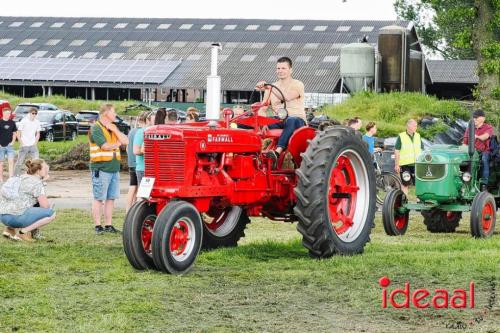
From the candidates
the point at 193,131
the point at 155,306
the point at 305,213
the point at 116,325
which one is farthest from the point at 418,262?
the point at 116,325

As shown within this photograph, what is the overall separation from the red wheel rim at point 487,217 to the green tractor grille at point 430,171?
81 centimetres

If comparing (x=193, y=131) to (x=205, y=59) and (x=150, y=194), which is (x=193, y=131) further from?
(x=205, y=59)

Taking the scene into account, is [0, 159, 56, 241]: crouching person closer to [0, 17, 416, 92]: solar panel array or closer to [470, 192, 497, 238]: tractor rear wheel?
[470, 192, 497, 238]: tractor rear wheel

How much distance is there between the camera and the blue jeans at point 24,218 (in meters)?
12.6

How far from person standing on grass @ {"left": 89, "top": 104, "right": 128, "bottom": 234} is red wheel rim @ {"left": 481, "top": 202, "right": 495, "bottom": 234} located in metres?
4.97

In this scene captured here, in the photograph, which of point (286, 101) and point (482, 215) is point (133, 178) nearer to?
point (286, 101)

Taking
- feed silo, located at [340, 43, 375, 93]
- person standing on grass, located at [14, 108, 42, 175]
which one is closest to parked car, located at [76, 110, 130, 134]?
feed silo, located at [340, 43, 375, 93]

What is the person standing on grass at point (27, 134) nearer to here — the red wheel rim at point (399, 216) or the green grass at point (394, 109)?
the green grass at point (394, 109)

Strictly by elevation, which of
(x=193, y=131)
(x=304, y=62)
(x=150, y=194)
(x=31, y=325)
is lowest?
(x=31, y=325)

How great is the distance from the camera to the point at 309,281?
9250mm

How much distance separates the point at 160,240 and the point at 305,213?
5.69ft

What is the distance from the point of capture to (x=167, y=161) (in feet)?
32.8

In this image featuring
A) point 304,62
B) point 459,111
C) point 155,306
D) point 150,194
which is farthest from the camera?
point 304,62

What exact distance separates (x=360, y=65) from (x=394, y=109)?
1030cm
